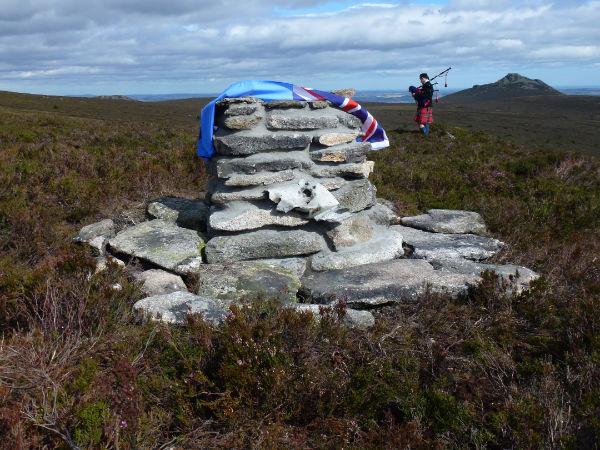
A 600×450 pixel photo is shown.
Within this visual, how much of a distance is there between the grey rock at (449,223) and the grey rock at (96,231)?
3.93 meters

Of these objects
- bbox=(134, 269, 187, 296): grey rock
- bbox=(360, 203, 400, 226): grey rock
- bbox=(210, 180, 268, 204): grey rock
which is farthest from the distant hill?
bbox=(134, 269, 187, 296): grey rock

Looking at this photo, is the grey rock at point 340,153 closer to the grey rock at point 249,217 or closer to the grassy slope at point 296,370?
the grey rock at point 249,217

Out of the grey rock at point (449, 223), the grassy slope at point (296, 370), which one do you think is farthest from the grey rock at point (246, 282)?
the grey rock at point (449, 223)

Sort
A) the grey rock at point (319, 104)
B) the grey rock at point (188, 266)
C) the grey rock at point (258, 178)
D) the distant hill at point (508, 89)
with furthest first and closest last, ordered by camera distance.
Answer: the distant hill at point (508, 89) → the grey rock at point (319, 104) → the grey rock at point (258, 178) → the grey rock at point (188, 266)

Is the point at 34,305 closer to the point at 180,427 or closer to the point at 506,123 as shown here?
the point at 180,427

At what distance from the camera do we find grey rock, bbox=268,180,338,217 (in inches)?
216

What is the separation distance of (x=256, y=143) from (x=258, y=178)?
421 millimetres

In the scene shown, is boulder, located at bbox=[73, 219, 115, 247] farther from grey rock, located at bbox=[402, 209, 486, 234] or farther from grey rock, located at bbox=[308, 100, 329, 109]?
grey rock, located at bbox=[402, 209, 486, 234]

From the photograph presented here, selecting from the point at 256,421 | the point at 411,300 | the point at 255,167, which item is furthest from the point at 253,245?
the point at 256,421

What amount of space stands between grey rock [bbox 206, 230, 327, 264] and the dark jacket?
1274 cm

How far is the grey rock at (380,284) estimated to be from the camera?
4695 millimetres

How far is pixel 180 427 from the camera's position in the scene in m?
3.03

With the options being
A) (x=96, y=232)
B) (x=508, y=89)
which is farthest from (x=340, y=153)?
(x=508, y=89)

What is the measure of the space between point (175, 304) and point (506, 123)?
5191cm
